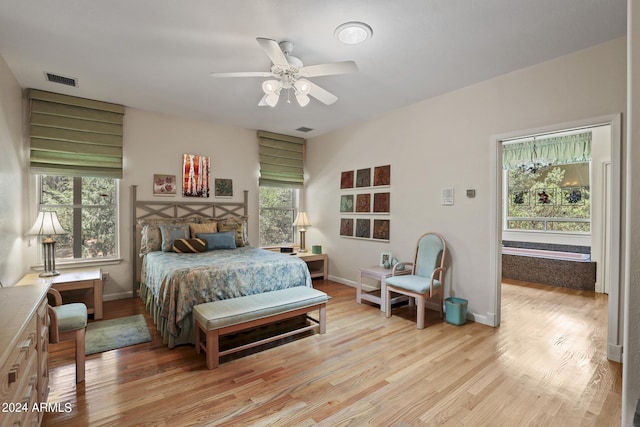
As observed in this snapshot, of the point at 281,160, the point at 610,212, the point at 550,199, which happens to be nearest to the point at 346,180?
the point at 281,160

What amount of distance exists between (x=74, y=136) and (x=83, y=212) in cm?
100

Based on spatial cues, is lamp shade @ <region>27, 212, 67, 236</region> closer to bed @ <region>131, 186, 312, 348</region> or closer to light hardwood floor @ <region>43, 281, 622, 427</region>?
bed @ <region>131, 186, 312, 348</region>

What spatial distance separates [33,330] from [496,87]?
13.9 ft

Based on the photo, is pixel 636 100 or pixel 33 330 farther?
pixel 33 330

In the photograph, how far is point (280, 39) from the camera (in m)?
2.49

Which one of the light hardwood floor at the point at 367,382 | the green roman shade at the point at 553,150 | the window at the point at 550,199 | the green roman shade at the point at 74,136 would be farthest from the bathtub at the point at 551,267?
the green roman shade at the point at 74,136

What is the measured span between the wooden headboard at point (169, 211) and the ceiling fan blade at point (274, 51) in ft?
10.4

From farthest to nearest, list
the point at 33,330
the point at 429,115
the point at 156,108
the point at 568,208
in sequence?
the point at 568,208 < the point at 156,108 < the point at 429,115 < the point at 33,330

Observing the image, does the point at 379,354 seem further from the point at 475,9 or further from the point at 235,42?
the point at 235,42

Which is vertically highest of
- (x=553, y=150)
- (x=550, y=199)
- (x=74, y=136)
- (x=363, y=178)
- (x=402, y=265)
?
(x=553, y=150)

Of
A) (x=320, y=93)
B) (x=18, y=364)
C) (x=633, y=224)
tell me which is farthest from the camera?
(x=320, y=93)

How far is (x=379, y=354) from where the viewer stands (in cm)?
265

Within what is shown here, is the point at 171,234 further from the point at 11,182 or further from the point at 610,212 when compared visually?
the point at 610,212

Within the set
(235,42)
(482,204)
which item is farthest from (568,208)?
(235,42)
